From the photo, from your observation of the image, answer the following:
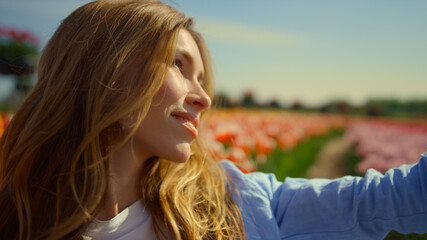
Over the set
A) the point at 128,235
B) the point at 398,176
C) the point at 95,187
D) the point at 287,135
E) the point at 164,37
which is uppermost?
the point at 164,37

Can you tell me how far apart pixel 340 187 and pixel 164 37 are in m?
0.82

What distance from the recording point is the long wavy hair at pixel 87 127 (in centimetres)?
116

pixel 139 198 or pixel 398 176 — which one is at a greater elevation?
pixel 398 176

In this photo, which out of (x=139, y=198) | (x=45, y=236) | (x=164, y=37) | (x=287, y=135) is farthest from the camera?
(x=287, y=135)

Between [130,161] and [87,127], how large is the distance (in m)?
0.20

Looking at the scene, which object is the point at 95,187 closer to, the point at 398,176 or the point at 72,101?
the point at 72,101

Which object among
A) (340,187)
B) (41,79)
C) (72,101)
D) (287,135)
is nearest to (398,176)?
(340,187)

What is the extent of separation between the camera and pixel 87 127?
3.93 feet

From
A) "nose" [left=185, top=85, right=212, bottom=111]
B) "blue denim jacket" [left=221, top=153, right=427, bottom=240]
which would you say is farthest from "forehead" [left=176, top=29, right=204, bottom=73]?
"blue denim jacket" [left=221, top=153, right=427, bottom=240]

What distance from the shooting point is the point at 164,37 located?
1.21 m

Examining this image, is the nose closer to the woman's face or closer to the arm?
the woman's face

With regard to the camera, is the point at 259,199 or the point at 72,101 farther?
the point at 259,199

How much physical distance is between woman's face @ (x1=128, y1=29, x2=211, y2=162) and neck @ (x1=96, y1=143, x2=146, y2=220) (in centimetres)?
5

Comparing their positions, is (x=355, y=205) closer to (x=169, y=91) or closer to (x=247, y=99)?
(x=169, y=91)
